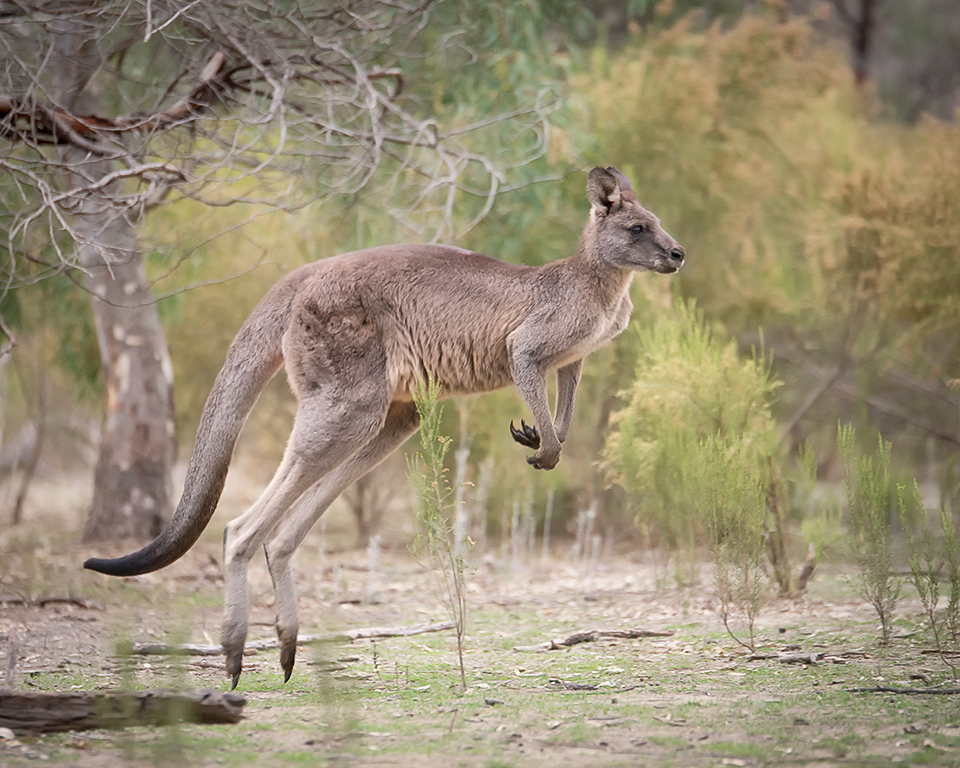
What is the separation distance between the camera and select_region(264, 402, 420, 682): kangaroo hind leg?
4.36 meters

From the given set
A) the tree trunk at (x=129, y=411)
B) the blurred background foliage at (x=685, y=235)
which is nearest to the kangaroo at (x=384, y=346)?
the blurred background foliage at (x=685, y=235)

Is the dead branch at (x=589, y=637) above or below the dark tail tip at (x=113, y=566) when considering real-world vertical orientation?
below

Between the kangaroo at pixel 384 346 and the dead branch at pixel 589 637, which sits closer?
the kangaroo at pixel 384 346

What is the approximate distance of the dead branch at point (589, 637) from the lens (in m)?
5.19

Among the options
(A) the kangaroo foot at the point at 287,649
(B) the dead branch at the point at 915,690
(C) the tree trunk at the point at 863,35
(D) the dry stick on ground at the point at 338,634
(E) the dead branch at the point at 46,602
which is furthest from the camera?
(C) the tree trunk at the point at 863,35

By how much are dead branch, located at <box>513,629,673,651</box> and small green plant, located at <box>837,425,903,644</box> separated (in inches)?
41.8

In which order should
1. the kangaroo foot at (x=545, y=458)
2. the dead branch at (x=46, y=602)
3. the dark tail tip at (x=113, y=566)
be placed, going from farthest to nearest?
the dead branch at (x=46, y=602) < the kangaroo foot at (x=545, y=458) < the dark tail tip at (x=113, y=566)

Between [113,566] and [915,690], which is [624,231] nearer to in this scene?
[915,690]

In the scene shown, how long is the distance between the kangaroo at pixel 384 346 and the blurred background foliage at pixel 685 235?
2890 mm

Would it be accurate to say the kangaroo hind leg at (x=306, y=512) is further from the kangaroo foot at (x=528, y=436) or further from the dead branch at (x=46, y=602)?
the dead branch at (x=46, y=602)

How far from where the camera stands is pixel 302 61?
667cm

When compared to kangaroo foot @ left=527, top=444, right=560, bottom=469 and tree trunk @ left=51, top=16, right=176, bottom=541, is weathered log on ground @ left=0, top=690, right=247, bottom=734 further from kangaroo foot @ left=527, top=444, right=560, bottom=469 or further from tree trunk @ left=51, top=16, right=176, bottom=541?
tree trunk @ left=51, top=16, right=176, bottom=541

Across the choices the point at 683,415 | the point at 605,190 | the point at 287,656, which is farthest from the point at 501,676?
the point at 683,415

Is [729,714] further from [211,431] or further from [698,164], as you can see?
[698,164]
